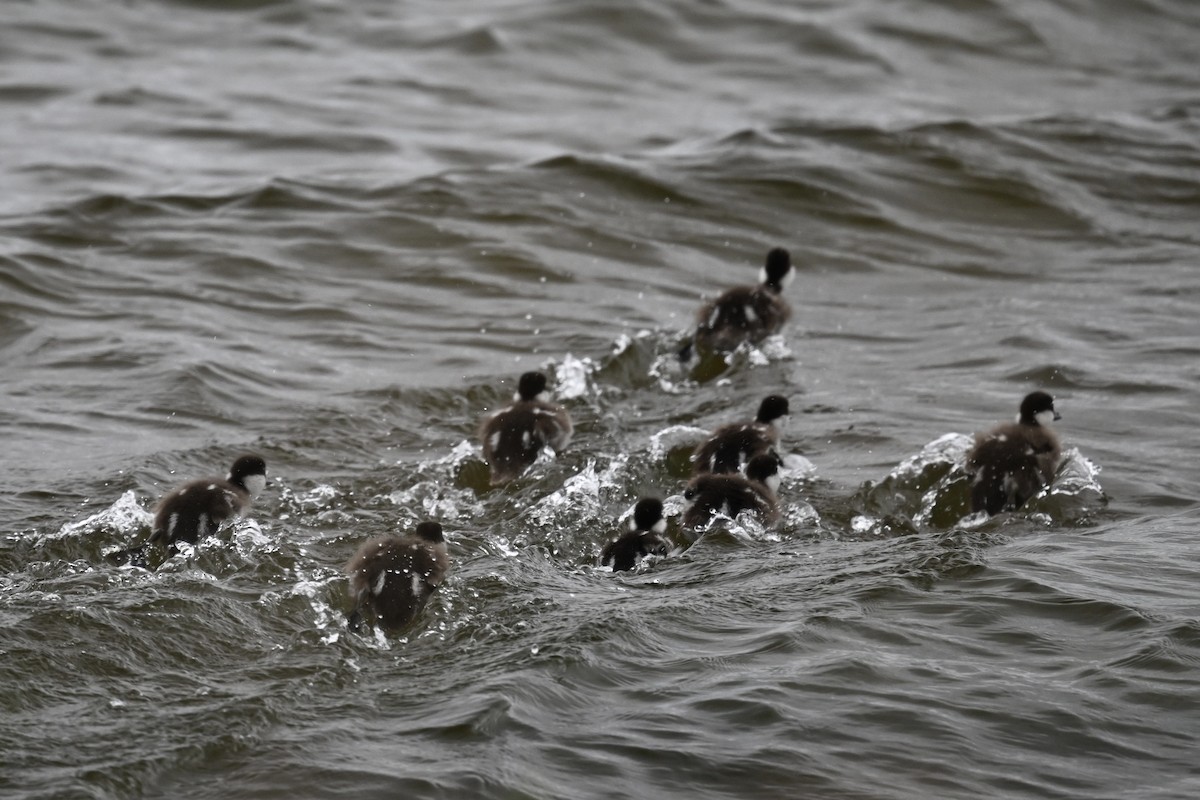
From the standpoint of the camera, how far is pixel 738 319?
30.4ft

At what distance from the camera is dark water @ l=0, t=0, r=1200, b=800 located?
16.5 feet

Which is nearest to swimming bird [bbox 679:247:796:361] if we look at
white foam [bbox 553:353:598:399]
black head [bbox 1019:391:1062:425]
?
white foam [bbox 553:353:598:399]

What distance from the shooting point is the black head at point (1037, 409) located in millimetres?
7719

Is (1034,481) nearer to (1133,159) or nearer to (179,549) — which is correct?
(179,549)

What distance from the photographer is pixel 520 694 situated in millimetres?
5133

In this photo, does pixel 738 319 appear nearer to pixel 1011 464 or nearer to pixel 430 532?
pixel 1011 464

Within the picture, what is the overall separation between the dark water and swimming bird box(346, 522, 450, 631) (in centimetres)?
11

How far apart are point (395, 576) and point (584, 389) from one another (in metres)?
2.95

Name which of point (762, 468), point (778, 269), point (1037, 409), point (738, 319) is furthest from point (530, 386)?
point (778, 269)

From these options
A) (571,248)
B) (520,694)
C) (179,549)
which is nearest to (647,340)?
(571,248)

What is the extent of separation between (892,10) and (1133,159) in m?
6.14

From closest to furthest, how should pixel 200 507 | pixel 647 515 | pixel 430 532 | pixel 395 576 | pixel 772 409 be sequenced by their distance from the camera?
1. pixel 395 576
2. pixel 430 532
3. pixel 200 507
4. pixel 647 515
5. pixel 772 409

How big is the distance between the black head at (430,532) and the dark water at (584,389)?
23cm

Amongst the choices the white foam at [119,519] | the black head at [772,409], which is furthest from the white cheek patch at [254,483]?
the black head at [772,409]
